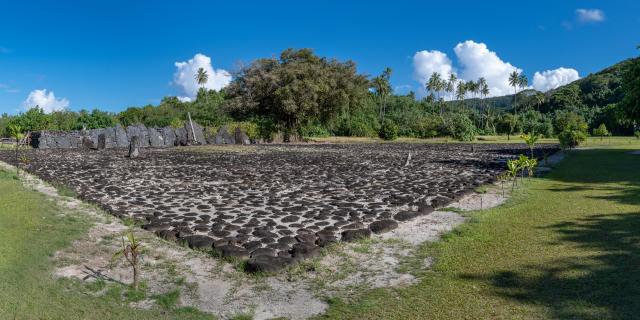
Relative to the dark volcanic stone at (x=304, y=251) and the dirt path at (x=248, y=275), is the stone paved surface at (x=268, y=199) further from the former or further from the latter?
the dirt path at (x=248, y=275)

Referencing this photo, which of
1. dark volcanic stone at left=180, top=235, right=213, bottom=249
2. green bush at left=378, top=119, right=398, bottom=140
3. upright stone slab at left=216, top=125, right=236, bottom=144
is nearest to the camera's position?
dark volcanic stone at left=180, top=235, right=213, bottom=249

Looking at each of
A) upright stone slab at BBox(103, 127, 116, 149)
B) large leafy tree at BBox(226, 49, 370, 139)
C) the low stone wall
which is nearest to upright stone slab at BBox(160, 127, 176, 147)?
the low stone wall

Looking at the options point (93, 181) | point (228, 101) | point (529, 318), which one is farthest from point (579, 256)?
point (228, 101)

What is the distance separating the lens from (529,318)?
3.78 m

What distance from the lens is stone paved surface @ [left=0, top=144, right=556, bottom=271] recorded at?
6.20 meters

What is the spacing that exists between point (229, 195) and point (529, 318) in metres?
7.25

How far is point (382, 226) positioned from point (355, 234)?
26.0 inches

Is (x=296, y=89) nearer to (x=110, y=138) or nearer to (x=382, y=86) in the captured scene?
(x=110, y=138)

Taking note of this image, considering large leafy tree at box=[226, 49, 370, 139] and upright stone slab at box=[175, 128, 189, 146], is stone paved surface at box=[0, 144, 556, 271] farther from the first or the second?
large leafy tree at box=[226, 49, 370, 139]

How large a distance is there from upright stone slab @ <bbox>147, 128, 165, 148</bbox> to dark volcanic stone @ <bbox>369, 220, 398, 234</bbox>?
30.1m

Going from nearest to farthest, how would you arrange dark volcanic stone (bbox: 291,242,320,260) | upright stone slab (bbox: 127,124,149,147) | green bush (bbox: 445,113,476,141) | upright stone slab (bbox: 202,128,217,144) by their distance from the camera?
1. dark volcanic stone (bbox: 291,242,320,260)
2. upright stone slab (bbox: 127,124,149,147)
3. upright stone slab (bbox: 202,128,217,144)
4. green bush (bbox: 445,113,476,141)

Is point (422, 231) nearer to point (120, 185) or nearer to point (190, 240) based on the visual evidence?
point (190, 240)

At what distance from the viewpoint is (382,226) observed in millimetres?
6820

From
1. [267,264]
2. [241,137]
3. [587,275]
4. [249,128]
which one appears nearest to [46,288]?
A: [267,264]
